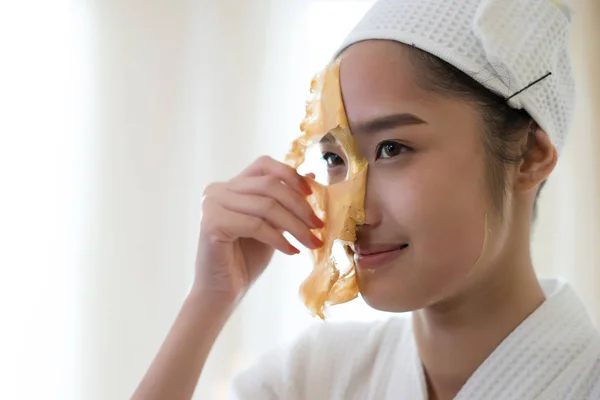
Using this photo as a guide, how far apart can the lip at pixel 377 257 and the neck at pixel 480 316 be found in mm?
127

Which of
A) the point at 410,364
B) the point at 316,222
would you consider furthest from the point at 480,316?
the point at 316,222

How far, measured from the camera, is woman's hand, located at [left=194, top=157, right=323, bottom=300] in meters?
0.86

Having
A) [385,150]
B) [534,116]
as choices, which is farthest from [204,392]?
[534,116]

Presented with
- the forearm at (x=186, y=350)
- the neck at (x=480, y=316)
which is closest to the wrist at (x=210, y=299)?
the forearm at (x=186, y=350)

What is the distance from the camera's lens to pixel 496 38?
80 centimetres

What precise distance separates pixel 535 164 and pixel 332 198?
0.25 metres

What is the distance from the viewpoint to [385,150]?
0.82 meters

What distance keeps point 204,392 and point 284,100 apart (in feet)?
1.80

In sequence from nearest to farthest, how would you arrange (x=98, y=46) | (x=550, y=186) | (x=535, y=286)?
(x=535, y=286), (x=98, y=46), (x=550, y=186)

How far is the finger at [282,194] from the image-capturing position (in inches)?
33.7

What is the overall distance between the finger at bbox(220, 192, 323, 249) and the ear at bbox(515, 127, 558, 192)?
0.84 ft

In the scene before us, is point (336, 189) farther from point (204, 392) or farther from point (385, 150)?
→ point (204, 392)

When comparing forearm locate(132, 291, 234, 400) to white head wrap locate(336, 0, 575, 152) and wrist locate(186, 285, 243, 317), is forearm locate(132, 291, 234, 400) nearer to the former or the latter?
wrist locate(186, 285, 243, 317)

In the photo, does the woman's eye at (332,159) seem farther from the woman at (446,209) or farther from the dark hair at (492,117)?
the dark hair at (492,117)
